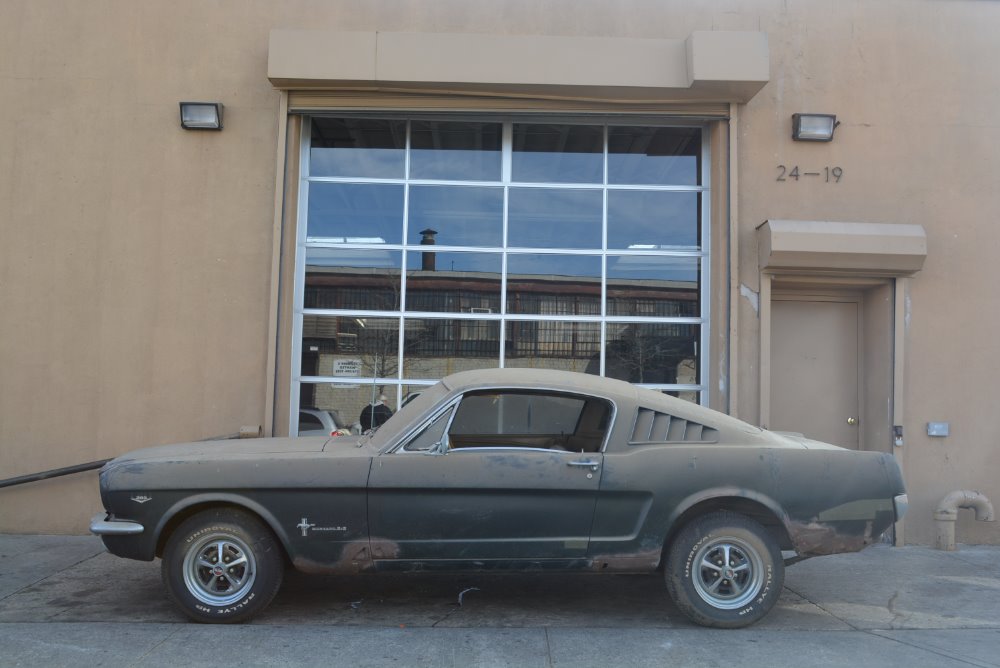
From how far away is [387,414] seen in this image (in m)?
8.56

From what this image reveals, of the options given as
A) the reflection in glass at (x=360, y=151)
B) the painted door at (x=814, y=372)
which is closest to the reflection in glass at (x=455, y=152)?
the reflection in glass at (x=360, y=151)

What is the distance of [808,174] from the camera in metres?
8.36

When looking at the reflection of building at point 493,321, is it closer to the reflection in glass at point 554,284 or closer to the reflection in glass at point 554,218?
the reflection in glass at point 554,284

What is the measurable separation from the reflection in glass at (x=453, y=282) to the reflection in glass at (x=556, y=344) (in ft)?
1.18

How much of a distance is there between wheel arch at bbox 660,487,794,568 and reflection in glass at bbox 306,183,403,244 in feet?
15.0

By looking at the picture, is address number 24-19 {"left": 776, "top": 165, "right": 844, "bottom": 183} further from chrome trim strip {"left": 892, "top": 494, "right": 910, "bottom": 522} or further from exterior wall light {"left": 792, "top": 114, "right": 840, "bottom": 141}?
chrome trim strip {"left": 892, "top": 494, "right": 910, "bottom": 522}

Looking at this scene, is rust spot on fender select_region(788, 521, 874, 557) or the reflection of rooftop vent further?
the reflection of rooftop vent

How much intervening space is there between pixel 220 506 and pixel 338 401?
3.21m

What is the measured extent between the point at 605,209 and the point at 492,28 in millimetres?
2133

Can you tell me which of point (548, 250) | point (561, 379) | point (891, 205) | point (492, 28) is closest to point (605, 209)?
point (548, 250)

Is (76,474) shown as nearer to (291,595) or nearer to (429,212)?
(291,595)

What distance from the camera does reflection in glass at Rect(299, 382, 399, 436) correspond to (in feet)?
27.9

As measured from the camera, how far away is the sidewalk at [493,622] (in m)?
4.80

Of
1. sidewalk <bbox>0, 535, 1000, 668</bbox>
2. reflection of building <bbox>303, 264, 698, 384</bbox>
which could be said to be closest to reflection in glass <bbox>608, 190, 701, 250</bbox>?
reflection of building <bbox>303, 264, 698, 384</bbox>
